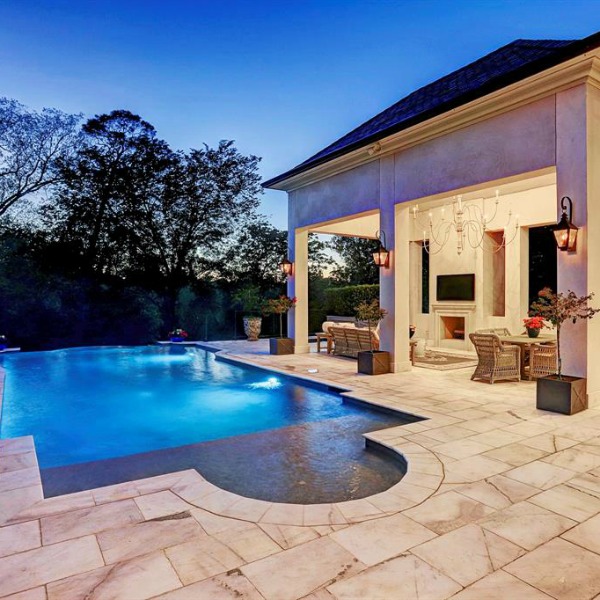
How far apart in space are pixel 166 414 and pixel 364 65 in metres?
18.0

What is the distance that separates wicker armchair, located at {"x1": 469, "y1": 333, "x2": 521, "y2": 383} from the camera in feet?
26.3

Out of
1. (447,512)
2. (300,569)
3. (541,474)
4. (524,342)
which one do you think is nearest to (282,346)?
(524,342)

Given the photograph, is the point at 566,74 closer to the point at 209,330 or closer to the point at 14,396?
the point at 14,396

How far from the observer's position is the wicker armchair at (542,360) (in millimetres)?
8164

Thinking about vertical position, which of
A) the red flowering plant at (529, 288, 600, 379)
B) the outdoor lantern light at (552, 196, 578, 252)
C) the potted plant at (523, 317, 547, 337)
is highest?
the outdoor lantern light at (552, 196, 578, 252)

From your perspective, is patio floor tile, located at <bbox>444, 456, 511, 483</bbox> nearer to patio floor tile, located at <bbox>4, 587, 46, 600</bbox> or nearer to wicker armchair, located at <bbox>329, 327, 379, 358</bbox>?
patio floor tile, located at <bbox>4, 587, 46, 600</bbox>

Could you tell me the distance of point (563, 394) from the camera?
5910mm

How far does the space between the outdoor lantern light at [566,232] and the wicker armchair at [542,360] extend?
269 centimetres

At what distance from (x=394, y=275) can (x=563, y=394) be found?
421 cm

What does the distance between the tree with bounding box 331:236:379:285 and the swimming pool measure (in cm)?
1209

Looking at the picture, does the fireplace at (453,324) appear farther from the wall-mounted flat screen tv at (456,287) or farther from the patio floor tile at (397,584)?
the patio floor tile at (397,584)

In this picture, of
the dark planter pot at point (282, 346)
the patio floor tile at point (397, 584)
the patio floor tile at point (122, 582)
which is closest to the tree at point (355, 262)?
the dark planter pot at point (282, 346)

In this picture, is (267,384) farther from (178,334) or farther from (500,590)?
(178,334)

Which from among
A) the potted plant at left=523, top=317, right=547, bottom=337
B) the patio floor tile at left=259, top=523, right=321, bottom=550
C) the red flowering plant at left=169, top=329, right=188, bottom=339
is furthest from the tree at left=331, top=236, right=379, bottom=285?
the patio floor tile at left=259, top=523, right=321, bottom=550
